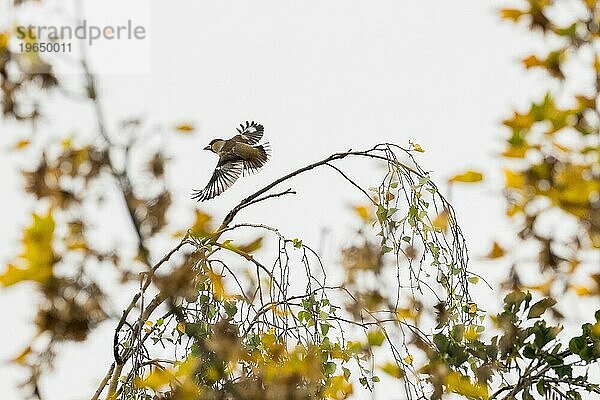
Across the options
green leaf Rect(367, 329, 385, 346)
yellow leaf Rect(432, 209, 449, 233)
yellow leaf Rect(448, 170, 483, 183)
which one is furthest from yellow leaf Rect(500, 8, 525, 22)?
green leaf Rect(367, 329, 385, 346)

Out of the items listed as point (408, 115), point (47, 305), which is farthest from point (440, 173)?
point (47, 305)

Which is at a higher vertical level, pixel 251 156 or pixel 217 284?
pixel 251 156

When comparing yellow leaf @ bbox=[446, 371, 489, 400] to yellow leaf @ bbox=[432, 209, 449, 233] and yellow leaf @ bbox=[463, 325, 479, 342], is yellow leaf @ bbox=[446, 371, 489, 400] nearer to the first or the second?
yellow leaf @ bbox=[463, 325, 479, 342]

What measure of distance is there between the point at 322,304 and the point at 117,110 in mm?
749

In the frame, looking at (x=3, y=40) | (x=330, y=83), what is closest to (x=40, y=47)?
(x=3, y=40)

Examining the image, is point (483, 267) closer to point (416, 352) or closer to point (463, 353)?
point (416, 352)

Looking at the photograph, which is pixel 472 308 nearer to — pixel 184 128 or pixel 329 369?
pixel 329 369

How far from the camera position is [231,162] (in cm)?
138

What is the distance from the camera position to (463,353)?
1.17m

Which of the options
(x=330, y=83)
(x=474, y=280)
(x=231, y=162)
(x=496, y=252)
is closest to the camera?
(x=496, y=252)

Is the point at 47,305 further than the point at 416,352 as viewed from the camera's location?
No

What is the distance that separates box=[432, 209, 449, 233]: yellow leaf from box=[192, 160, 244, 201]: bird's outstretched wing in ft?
0.98

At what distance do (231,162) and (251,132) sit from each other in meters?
0.10

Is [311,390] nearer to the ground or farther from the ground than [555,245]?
nearer to the ground
